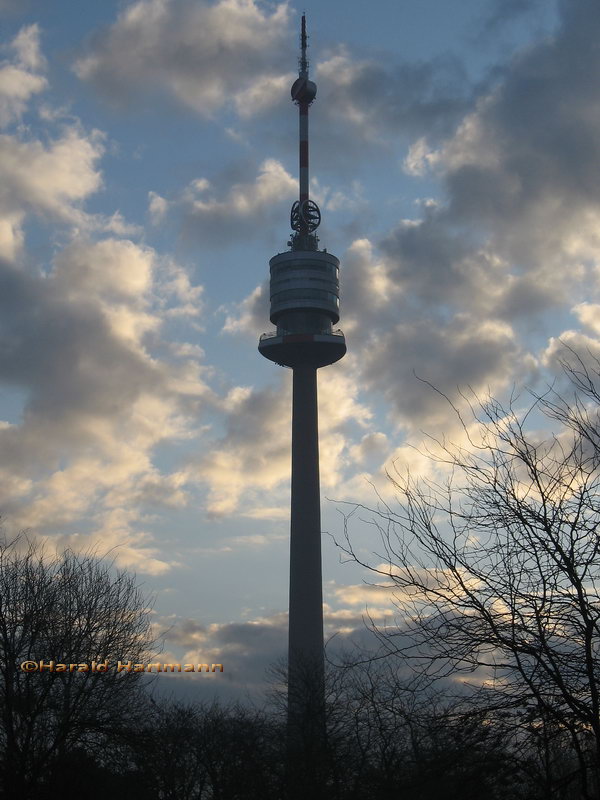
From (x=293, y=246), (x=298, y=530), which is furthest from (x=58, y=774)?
(x=293, y=246)

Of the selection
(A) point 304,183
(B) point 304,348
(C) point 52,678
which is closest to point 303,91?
(A) point 304,183

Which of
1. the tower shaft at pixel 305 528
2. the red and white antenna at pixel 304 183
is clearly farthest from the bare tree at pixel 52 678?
the red and white antenna at pixel 304 183

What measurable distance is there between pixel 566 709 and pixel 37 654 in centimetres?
2590

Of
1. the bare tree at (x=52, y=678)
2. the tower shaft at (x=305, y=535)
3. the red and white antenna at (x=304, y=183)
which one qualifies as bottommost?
the bare tree at (x=52, y=678)

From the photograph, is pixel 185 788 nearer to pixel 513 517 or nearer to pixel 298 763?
pixel 298 763

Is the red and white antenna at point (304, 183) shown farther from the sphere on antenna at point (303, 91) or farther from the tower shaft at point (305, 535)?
the tower shaft at point (305, 535)

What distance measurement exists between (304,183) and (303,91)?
38.5 feet

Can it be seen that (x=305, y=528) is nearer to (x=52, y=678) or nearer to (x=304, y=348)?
(x=304, y=348)

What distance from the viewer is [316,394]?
110625 mm

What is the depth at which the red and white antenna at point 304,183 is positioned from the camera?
11762 centimetres

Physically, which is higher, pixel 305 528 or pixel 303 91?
pixel 303 91

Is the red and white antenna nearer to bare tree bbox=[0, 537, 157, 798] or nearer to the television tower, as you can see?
the television tower

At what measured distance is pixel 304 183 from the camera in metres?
119

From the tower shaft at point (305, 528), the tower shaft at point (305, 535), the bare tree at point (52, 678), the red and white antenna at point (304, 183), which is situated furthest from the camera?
the red and white antenna at point (304, 183)
